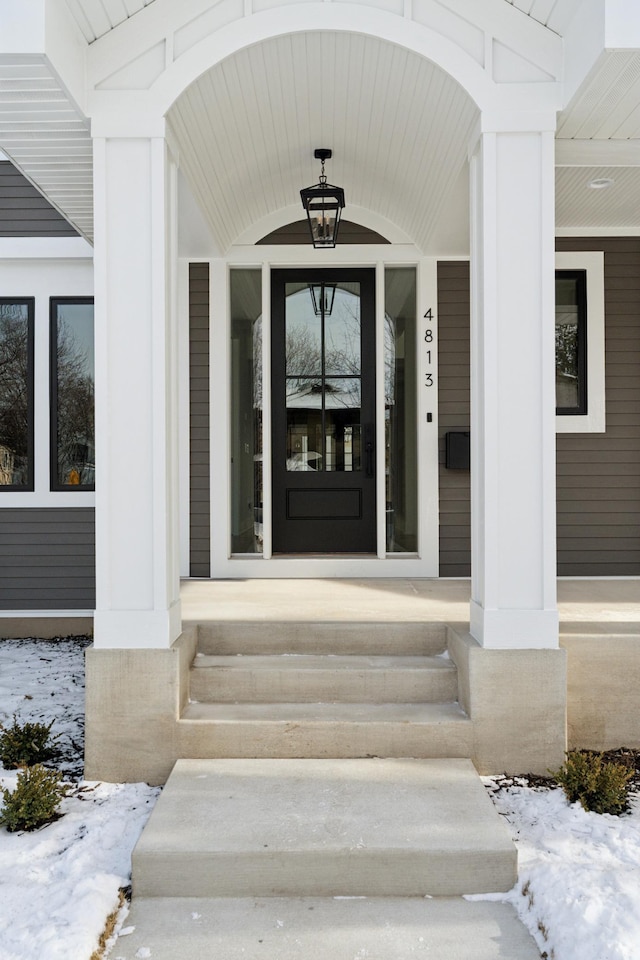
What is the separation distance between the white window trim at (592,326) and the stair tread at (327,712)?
2709 mm

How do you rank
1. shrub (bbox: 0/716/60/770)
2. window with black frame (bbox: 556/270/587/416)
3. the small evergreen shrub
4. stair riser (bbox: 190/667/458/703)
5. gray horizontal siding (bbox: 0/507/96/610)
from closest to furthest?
the small evergreen shrub
shrub (bbox: 0/716/60/770)
stair riser (bbox: 190/667/458/703)
window with black frame (bbox: 556/270/587/416)
gray horizontal siding (bbox: 0/507/96/610)

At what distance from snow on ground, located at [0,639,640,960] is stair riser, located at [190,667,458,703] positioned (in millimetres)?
463

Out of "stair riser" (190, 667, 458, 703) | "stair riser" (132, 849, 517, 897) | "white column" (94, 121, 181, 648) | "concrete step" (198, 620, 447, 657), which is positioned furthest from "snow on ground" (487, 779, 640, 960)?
"white column" (94, 121, 181, 648)

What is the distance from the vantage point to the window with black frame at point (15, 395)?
5.59m

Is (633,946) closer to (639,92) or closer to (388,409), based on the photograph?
(639,92)

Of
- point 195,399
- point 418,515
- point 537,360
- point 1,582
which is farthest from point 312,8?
point 1,582

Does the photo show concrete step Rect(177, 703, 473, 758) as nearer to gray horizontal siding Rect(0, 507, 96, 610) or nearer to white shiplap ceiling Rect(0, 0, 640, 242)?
white shiplap ceiling Rect(0, 0, 640, 242)

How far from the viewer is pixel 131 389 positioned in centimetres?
315

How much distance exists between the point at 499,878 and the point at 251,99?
344 cm

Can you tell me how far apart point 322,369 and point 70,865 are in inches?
147

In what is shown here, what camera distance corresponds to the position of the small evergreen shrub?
2.69 metres

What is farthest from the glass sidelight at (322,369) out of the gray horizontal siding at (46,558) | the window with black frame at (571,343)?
the gray horizontal siding at (46,558)

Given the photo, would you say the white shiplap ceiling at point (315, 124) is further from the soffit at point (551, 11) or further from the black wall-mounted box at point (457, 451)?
the black wall-mounted box at point (457, 451)

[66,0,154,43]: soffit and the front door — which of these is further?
the front door
